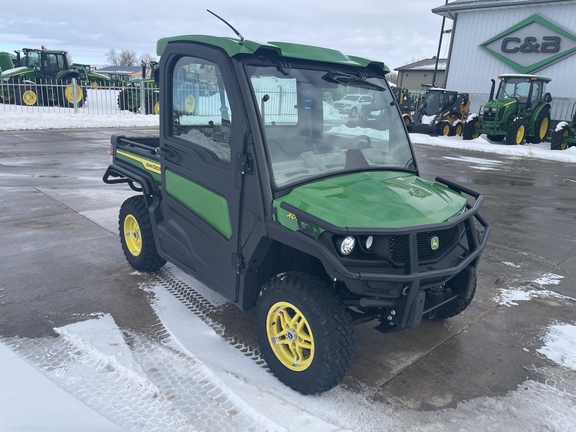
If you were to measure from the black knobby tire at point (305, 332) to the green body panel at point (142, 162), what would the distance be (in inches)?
65.8

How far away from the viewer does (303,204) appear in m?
2.62

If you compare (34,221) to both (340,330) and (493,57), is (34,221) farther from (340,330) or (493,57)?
(493,57)

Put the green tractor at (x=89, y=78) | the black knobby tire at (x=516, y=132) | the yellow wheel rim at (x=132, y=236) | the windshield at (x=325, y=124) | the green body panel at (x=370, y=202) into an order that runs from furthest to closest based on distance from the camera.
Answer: the green tractor at (x=89, y=78)
the black knobby tire at (x=516, y=132)
the yellow wheel rim at (x=132, y=236)
the windshield at (x=325, y=124)
the green body panel at (x=370, y=202)

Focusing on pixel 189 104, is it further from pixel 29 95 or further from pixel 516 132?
pixel 29 95

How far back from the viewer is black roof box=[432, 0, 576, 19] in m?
20.6

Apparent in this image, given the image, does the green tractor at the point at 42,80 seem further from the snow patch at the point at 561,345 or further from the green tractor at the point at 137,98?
the snow patch at the point at 561,345

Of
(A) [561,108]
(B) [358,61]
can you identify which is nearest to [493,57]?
(A) [561,108]

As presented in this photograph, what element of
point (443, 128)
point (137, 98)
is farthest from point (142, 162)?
point (137, 98)

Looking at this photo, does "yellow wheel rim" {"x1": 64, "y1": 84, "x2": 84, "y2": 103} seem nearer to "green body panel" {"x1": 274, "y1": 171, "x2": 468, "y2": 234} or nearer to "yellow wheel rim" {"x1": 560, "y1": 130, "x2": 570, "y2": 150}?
"yellow wheel rim" {"x1": 560, "y1": 130, "x2": 570, "y2": 150}

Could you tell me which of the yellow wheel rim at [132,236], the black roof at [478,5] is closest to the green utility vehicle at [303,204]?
the yellow wheel rim at [132,236]

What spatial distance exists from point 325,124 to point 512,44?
22617 mm

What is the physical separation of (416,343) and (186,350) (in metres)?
1.68

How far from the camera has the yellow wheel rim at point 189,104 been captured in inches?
131

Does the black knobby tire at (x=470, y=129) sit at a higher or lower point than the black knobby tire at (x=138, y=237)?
higher
